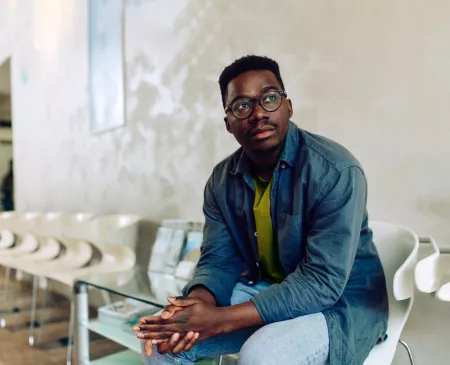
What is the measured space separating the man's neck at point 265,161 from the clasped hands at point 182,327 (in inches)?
17.8

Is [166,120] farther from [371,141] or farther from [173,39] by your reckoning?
[371,141]

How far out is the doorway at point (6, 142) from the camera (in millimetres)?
6623

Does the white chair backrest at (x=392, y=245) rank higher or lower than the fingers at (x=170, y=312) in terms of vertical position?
higher

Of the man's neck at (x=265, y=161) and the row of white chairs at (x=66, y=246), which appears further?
the row of white chairs at (x=66, y=246)

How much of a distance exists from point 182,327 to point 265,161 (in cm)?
54

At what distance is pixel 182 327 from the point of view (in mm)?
1066

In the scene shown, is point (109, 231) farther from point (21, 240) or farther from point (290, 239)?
point (21, 240)

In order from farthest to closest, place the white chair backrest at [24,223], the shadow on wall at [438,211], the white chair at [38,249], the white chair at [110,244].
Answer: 1. the white chair backrest at [24,223]
2. the white chair at [38,249]
3. the white chair at [110,244]
4. the shadow on wall at [438,211]

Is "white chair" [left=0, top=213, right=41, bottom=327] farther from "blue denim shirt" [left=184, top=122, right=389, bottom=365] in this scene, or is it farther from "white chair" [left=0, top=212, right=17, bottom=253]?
"blue denim shirt" [left=184, top=122, right=389, bottom=365]

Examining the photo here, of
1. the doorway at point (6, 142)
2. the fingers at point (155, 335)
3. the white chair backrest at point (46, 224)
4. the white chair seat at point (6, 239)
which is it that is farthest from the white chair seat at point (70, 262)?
the doorway at point (6, 142)

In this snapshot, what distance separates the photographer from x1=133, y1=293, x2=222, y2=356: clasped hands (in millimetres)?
1053

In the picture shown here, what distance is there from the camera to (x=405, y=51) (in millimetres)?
1610

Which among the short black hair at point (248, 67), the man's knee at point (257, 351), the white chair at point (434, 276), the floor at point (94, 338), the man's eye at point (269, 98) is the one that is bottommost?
the floor at point (94, 338)

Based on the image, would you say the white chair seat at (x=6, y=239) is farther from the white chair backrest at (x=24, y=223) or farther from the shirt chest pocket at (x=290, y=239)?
the shirt chest pocket at (x=290, y=239)
